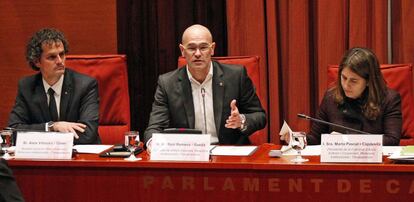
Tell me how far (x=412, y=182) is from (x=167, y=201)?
107 centimetres

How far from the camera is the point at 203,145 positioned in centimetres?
309

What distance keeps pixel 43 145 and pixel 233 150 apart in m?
0.90

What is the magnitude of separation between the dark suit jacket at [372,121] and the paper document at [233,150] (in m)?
0.47

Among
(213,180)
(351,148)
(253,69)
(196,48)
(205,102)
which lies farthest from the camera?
(253,69)

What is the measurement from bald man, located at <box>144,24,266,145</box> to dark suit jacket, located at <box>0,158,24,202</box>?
1501 mm

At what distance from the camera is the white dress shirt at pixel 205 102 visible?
3.98 metres

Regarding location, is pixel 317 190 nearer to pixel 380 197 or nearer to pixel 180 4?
pixel 380 197

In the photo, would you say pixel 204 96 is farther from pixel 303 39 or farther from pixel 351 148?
pixel 351 148

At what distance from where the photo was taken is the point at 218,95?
13.0 feet

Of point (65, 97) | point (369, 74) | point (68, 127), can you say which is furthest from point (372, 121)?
point (65, 97)

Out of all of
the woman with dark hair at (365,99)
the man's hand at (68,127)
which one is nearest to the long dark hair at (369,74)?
the woman with dark hair at (365,99)

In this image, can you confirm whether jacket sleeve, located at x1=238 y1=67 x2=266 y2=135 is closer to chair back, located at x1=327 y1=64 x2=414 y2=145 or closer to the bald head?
the bald head

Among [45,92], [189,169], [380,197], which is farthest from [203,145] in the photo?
[45,92]

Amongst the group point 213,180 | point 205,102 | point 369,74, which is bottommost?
point 213,180
